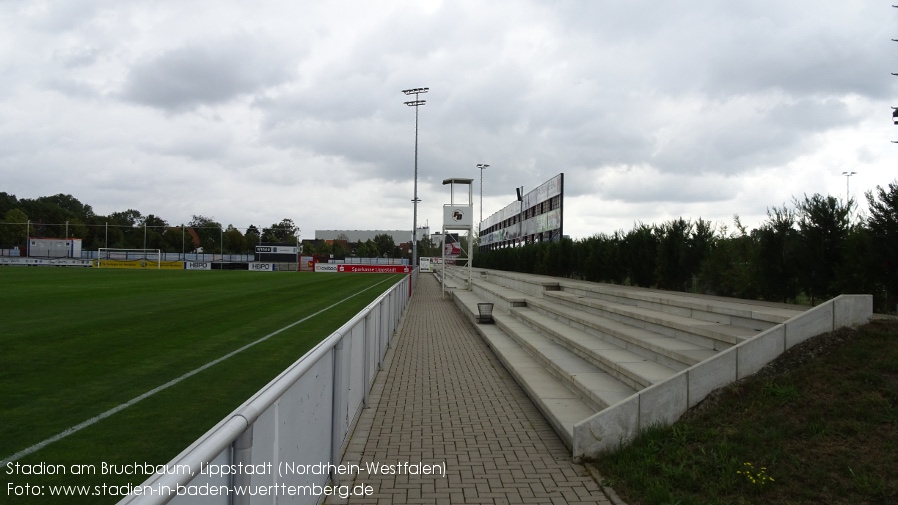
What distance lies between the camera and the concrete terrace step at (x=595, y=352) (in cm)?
604

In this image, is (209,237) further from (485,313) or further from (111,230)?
(485,313)

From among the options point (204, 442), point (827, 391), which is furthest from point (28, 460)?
point (827, 391)

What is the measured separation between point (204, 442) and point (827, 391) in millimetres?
4678

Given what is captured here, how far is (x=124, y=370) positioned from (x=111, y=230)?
12816 cm

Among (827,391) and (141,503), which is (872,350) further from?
(141,503)

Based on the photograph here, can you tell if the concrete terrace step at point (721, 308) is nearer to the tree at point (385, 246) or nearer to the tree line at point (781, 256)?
the tree line at point (781, 256)

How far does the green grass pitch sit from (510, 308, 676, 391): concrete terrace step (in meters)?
4.19

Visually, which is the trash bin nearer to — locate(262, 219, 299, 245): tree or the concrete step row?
the concrete step row

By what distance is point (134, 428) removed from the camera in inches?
223

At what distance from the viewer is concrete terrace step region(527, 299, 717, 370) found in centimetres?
596

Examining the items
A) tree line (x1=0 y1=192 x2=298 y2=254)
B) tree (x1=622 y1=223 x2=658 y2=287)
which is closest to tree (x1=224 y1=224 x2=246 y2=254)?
tree line (x1=0 y1=192 x2=298 y2=254)

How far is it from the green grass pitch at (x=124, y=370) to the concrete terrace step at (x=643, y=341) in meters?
4.87

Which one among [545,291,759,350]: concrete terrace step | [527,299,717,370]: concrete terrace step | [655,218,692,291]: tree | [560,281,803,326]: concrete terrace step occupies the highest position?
[655,218,692,291]: tree

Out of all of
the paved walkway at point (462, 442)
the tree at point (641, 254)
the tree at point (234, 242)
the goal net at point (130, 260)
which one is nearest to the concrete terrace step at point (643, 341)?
the paved walkway at point (462, 442)
